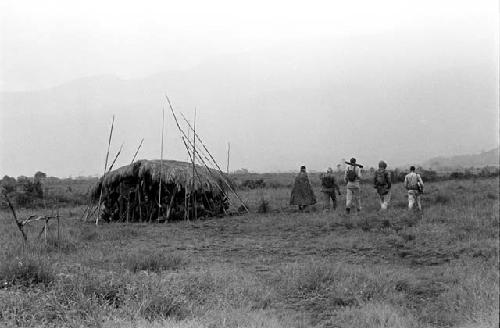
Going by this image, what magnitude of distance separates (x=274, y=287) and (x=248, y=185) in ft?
72.6

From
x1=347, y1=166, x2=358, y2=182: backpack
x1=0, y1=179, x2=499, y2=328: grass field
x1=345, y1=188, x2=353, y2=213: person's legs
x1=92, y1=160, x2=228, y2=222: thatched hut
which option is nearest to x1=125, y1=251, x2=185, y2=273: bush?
x1=0, y1=179, x2=499, y2=328: grass field

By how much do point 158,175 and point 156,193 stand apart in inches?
34.3

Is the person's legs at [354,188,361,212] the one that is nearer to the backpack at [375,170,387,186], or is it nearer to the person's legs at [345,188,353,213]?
the person's legs at [345,188,353,213]

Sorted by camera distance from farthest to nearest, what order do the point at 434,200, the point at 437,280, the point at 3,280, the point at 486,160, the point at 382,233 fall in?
the point at 486,160 < the point at 434,200 < the point at 382,233 < the point at 437,280 < the point at 3,280

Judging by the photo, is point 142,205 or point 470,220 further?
point 142,205

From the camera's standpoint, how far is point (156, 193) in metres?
16.2

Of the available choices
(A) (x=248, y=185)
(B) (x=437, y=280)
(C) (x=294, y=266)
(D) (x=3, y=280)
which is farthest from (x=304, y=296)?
(A) (x=248, y=185)

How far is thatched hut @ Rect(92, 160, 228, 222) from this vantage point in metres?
15.6

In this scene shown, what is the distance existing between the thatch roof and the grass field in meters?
3.21

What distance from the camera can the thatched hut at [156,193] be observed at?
1561 cm

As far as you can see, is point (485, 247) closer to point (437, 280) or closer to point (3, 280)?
point (437, 280)

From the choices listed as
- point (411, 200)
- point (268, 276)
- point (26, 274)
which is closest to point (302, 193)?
point (411, 200)

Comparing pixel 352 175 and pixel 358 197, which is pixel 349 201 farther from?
pixel 352 175

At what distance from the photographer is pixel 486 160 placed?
356ft
